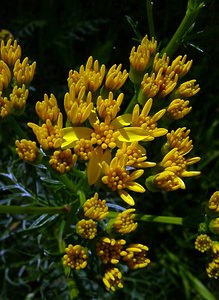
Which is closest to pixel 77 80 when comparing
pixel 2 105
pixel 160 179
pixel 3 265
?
pixel 2 105

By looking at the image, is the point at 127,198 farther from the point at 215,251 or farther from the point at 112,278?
the point at 215,251

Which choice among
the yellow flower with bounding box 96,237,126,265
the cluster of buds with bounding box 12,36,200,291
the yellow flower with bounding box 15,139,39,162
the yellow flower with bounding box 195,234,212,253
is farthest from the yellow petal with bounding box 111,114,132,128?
the yellow flower with bounding box 195,234,212,253

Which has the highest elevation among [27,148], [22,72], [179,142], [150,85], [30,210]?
[22,72]

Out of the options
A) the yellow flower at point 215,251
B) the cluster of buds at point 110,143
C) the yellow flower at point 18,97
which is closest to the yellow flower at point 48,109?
the cluster of buds at point 110,143

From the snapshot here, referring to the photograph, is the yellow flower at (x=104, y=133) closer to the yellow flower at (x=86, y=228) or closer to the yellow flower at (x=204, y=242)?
the yellow flower at (x=86, y=228)

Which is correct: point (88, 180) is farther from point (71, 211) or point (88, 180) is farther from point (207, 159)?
point (207, 159)

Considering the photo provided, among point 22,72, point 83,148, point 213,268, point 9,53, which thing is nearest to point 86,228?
point 83,148
